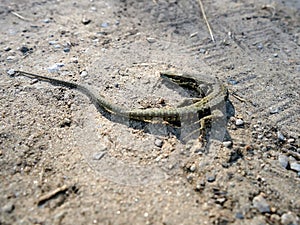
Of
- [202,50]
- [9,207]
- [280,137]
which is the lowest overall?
[9,207]

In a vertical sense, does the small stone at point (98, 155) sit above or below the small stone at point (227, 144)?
below

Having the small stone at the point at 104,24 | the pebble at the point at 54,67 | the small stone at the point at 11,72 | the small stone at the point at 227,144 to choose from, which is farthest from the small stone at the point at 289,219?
the small stone at the point at 104,24

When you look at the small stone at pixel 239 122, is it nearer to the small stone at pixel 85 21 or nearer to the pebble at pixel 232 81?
the pebble at pixel 232 81

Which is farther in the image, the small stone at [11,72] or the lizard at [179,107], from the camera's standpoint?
the small stone at [11,72]

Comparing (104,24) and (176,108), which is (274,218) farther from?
(104,24)

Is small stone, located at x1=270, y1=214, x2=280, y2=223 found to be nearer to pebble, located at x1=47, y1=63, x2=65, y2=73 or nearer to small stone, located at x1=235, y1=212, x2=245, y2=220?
small stone, located at x1=235, y1=212, x2=245, y2=220

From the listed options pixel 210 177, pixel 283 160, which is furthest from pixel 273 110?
pixel 210 177

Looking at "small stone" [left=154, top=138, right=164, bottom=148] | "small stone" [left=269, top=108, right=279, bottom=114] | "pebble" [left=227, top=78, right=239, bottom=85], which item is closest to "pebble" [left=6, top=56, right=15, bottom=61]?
"small stone" [left=154, top=138, right=164, bottom=148]
